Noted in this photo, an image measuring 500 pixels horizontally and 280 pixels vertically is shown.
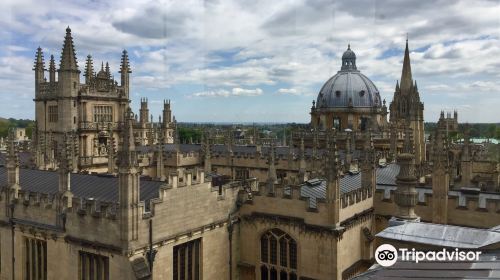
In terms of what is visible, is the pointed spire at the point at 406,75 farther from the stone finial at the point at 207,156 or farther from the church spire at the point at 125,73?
the church spire at the point at 125,73

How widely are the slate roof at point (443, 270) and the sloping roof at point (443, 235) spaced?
661 millimetres

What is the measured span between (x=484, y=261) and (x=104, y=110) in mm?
44328

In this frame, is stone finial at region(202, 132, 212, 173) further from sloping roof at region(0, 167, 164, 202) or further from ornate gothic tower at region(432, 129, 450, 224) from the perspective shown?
ornate gothic tower at region(432, 129, 450, 224)

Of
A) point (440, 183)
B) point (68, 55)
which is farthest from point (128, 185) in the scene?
point (68, 55)

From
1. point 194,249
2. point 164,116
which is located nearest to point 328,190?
point 194,249

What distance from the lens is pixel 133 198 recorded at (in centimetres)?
1506

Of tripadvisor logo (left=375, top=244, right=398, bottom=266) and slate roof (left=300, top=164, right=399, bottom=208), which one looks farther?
slate roof (left=300, top=164, right=399, bottom=208)

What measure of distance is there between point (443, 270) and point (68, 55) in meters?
43.2

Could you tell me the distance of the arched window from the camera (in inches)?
758

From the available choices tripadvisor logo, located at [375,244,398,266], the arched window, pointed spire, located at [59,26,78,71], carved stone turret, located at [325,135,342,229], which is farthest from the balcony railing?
tripadvisor logo, located at [375,244,398,266]

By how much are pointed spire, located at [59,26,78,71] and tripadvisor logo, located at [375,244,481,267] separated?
4130cm

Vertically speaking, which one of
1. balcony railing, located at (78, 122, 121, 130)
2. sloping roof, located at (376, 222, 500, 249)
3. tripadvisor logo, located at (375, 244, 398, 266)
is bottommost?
tripadvisor logo, located at (375, 244, 398, 266)

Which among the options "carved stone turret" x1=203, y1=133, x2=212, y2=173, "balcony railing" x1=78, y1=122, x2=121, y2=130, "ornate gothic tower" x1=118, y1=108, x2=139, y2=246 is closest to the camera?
"ornate gothic tower" x1=118, y1=108, x2=139, y2=246

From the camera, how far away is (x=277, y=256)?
1947 cm
